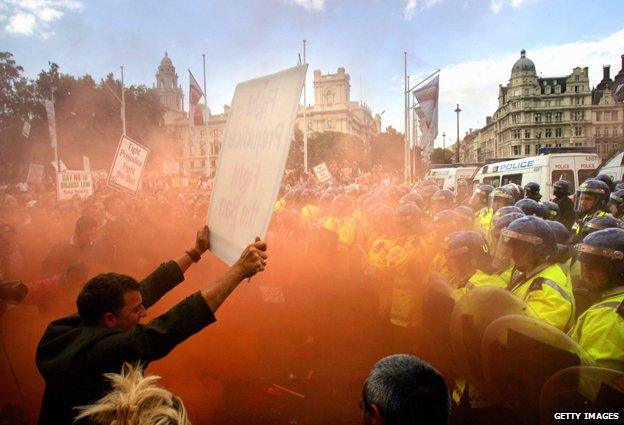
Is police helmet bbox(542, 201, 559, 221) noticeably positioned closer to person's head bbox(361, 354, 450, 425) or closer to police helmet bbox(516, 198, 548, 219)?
police helmet bbox(516, 198, 548, 219)

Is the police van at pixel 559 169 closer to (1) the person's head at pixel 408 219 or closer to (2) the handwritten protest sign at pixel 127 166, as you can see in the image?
(1) the person's head at pixel 408 219

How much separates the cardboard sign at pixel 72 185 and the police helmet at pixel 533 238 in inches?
403

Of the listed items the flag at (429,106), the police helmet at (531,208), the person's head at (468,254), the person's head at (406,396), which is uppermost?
the flag at (429,106)

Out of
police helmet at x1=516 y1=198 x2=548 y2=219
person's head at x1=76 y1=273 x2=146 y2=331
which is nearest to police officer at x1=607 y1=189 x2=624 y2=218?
police helmet at x1=516 y1=198 x2=548 y2=219

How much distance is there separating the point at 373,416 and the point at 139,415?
0.79m

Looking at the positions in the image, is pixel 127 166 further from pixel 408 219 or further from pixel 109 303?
pixel 109 303

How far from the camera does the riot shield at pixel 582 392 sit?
1.78 m

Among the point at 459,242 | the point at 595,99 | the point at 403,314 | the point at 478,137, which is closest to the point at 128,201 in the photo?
the point at 403,314

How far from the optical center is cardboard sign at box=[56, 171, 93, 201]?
9.83 meters

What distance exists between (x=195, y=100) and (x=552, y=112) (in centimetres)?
7712

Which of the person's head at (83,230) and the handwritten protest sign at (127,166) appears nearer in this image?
the person's head at (83,230)

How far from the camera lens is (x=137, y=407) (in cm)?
128

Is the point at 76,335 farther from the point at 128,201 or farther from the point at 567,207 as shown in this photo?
the point at 128,201

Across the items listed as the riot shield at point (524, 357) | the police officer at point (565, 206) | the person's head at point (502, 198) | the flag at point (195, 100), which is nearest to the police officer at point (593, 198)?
the person's head at point (502, 198)
